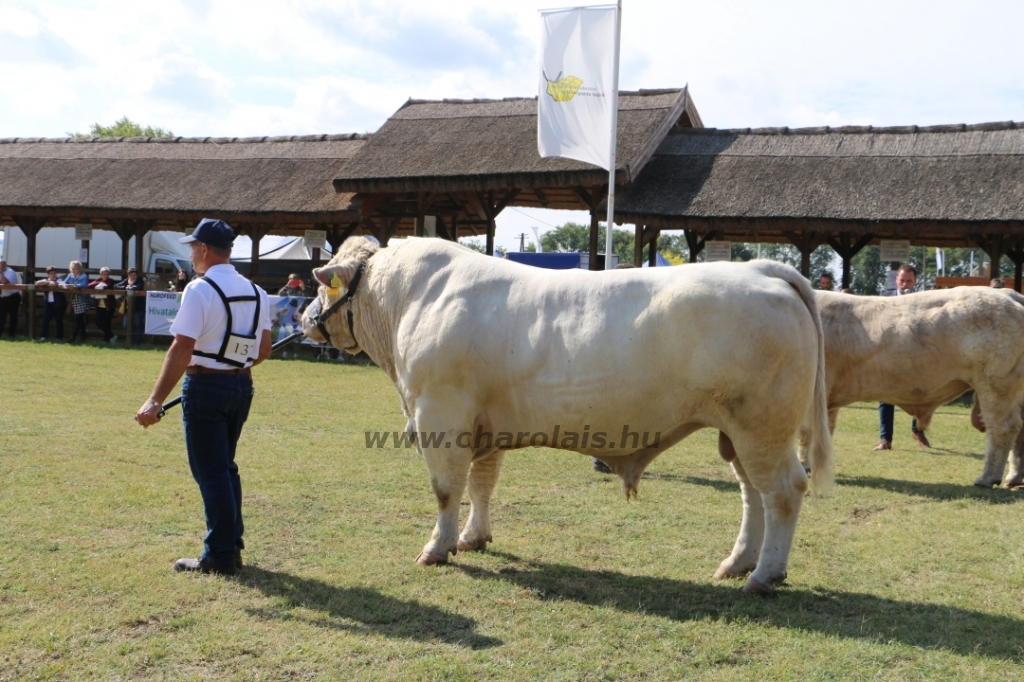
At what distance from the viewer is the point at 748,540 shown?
523 cm

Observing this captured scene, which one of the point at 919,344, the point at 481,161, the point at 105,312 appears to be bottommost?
the point at 105,312

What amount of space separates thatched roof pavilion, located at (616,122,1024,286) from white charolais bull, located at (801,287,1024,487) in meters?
9.08

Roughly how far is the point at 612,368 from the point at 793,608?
60.7 inches

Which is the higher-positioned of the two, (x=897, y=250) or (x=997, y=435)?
(x=897, y=250)

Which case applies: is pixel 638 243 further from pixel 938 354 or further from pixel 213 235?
pixel 213 235

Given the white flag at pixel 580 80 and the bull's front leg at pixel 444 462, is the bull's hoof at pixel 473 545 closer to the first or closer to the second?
the bull's front leg at pixel 444 462

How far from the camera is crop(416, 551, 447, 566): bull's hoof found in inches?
208

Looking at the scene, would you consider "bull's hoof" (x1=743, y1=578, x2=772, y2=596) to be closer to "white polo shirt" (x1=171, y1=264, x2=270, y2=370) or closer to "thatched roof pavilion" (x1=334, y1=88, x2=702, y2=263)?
"white polo shirt" (x1=171, y1=264, x2=270, y2=370)

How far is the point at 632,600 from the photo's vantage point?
4.74 m

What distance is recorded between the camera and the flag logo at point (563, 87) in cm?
1179

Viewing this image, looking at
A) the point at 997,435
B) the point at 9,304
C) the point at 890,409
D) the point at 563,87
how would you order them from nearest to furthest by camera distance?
1. the point at 997,435
2. the point at 890,409
3. the point at 563,87
4. the point at 9,304

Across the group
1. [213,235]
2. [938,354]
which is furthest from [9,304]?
[938,354]

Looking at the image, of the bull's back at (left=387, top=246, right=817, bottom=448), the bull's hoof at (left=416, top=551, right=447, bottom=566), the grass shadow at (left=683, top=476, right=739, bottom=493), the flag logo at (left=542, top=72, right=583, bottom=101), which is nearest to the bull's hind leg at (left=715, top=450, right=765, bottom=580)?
the bull's back at (left=387, top=246, right=817, bottom=448)

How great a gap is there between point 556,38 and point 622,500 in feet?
22.8
